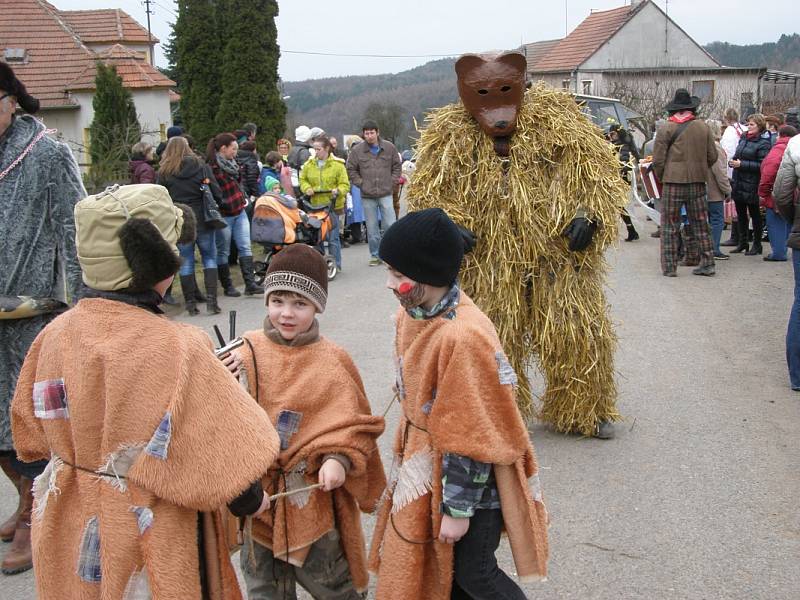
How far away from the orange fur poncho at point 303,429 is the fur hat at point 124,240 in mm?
684

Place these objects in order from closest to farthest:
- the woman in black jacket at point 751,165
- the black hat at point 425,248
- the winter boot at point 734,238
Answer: the black hat at point 425,248 → the woman in black jacket at point 751,165 → the winter boot at point 734,238

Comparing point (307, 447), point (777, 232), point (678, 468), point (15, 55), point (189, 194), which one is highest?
point (15, 55)

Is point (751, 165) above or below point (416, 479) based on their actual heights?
above

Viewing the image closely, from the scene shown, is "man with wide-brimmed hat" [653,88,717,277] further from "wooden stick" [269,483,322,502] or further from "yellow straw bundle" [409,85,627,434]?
"wooden stick" [269,483,322,502]

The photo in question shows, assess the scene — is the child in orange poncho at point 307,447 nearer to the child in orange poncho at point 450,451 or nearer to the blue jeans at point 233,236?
the child in orange poncho at point 450,451

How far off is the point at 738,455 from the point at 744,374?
1.84 meters

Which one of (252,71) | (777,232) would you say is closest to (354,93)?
(252,71)

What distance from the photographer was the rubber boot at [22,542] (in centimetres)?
386

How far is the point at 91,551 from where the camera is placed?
234 cm

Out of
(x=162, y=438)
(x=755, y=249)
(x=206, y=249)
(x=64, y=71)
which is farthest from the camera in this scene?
(x=64, y=71)

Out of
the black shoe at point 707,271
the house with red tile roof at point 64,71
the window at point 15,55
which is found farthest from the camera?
the window at point 15,55

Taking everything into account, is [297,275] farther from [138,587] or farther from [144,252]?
[138,587]

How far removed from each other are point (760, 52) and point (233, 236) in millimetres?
63751

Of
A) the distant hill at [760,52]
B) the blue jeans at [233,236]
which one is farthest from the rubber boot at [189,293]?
the distant hill at [760,52]
